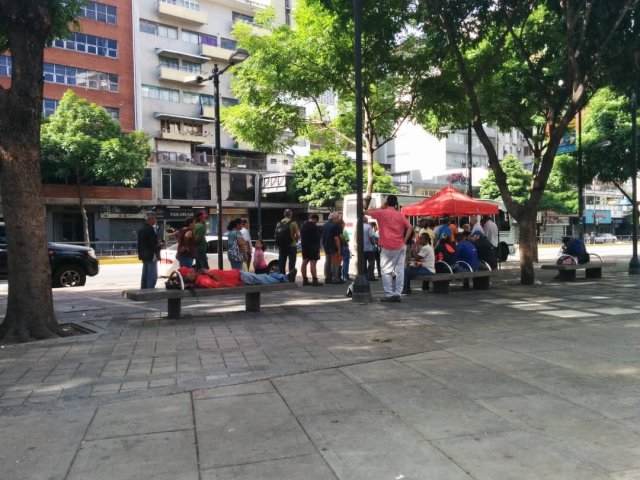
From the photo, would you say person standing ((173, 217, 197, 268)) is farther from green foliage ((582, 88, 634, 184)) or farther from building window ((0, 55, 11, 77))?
building window ((0, 55, 11, 77))

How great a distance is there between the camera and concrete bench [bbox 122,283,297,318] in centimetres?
761

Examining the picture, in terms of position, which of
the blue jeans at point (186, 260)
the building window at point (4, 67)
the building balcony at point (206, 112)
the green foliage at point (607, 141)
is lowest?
the blue jeans at point (186, 260)

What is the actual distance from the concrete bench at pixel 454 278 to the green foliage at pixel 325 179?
28.3 m

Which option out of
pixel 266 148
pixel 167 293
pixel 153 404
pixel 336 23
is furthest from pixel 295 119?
pixel 153 404

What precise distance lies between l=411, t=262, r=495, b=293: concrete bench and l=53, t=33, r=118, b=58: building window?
115 ft

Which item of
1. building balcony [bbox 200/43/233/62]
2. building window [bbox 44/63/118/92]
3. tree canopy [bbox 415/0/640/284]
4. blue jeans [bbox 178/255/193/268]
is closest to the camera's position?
blue jeans [bbox 178/255/193/268]

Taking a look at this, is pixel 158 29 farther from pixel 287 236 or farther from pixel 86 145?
pixel 287 236

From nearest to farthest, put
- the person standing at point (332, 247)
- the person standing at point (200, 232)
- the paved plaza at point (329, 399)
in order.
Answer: the paved plaza at point (329, 399), the person standing at point (200, 232), the person standing at point (332, 247)

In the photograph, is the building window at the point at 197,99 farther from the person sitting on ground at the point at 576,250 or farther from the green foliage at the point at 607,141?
the person sitting on ground at the point at 576,250

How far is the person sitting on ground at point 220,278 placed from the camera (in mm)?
8141

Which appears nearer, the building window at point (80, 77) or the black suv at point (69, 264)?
the black suv at point (69, 264)

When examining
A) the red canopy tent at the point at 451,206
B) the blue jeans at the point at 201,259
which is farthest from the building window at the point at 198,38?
the blue jeans at the point at 201,259

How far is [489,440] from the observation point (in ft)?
11.7

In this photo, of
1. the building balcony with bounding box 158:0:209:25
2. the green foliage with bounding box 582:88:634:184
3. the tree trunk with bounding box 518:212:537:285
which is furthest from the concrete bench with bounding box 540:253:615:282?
the building balcony with bounding box 158:0:209:25
